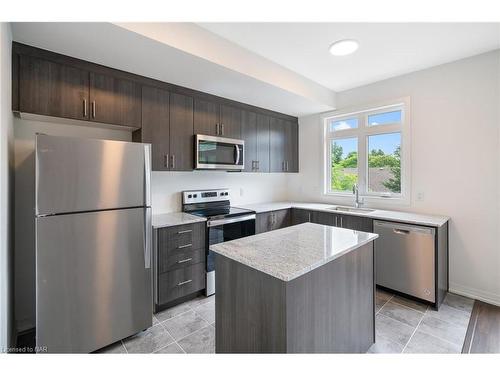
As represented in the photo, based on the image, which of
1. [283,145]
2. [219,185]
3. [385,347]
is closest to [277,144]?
[283,145]

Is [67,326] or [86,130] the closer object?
[67,326]

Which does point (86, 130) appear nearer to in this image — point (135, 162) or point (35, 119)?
point (35, 119)

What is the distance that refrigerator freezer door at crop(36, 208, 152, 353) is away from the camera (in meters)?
1.58

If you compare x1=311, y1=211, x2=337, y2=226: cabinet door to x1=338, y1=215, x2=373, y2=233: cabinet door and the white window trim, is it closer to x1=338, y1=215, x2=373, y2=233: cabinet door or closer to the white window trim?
x1=338, y1=215, x2=373, y2=233: cabinet door

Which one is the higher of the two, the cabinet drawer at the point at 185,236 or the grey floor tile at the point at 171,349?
A: the cabinet drawer at the point at 185,236

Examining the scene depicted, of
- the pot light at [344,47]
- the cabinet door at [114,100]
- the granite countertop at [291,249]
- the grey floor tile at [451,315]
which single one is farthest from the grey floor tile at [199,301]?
the pot light at [344,47]

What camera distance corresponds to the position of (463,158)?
2.60 meters

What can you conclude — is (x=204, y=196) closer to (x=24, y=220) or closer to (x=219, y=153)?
(x=219, y=153)

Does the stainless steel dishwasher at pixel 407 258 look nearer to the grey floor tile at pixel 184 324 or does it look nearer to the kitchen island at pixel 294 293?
the kitchen island at pixel 294 293

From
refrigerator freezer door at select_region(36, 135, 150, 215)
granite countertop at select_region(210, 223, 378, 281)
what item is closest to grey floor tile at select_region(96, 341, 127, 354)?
refrigerator freezer door at select_region(36, 135, 150, 215)

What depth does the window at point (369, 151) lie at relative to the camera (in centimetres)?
314

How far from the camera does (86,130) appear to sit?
2.35 metres

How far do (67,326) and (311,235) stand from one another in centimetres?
→ 186
